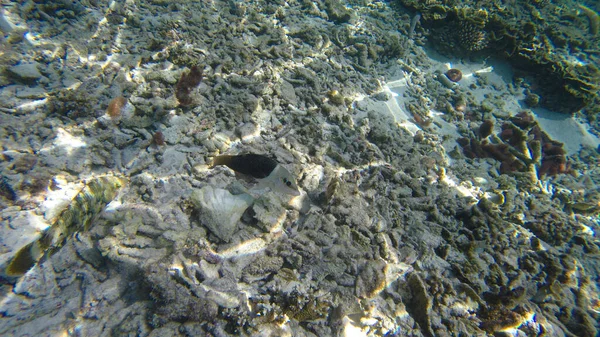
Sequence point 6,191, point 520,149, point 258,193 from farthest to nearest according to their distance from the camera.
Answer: point 520,149
point 258,193
point 6,191

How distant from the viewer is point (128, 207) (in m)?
2.58

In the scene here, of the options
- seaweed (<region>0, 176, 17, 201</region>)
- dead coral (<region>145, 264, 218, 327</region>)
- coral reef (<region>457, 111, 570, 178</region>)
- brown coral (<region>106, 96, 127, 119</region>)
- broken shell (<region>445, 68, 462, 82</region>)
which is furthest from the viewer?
broken shell (<region>445, 68, 462, 82</region>)

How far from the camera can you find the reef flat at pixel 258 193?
2.17 meters

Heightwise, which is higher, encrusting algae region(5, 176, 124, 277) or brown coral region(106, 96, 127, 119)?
brown coral region(106, 96, 127, 119)

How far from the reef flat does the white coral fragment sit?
0.02 m

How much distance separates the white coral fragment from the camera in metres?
2.50

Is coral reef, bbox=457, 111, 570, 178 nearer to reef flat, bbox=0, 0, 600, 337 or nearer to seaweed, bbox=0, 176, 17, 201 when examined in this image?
reef flat, bbox=0, 0, 600, 337

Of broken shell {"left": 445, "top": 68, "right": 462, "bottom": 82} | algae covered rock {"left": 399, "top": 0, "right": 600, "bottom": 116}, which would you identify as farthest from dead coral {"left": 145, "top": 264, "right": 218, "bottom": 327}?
algae covered rock {"left": 399, "top": 0, "right": 600, "bottom": 116}

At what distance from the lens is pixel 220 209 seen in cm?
254

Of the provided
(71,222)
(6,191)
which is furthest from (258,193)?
(6,191)

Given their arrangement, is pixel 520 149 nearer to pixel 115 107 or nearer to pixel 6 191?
pixel 115 107

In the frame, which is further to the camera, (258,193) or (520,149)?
(520,149)

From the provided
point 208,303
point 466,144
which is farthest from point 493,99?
point 208,303

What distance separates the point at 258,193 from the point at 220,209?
0.52 meters
